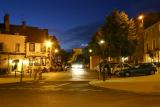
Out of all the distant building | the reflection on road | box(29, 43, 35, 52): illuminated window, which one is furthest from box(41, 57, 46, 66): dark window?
the distant building

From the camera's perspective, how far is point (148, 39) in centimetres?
7631

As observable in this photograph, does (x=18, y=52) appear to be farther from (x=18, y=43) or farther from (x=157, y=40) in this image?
(x=157, y=40)

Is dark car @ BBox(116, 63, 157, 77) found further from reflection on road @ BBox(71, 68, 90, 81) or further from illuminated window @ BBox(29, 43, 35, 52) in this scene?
illuminated window @ BBox(29, 43, 35, 52)

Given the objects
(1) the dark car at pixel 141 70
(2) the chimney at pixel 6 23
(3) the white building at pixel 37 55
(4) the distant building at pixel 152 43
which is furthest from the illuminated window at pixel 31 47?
(1) the dark car at pixel 141 70

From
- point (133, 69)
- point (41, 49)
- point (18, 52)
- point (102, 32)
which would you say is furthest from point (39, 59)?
point (133, 69)

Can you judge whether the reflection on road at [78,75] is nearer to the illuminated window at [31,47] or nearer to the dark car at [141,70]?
the dark car at [141,70]

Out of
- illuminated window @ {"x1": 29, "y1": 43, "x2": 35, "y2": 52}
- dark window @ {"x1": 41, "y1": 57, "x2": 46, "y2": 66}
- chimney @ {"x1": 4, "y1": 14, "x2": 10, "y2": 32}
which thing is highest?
chimney @ {"x1": 4, "y1": 14, "x2": 10, "y2": 32}

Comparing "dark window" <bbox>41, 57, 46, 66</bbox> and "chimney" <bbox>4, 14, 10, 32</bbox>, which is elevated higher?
"chimney" <bbox>4, 14, 10, 32</bbox>

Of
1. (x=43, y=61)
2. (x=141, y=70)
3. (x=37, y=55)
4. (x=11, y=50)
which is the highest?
(x=11, y=50)

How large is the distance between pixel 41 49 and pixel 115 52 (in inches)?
670

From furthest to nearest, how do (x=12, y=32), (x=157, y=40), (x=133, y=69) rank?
(x=12, y=32)
(x=157, y=40)
(x=133, y=69)

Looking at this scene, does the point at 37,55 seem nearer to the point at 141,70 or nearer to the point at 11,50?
the point at 11,50

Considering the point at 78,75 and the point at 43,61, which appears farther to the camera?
the point at 43,61

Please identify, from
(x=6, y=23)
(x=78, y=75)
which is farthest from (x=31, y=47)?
(x=78, y=75)
